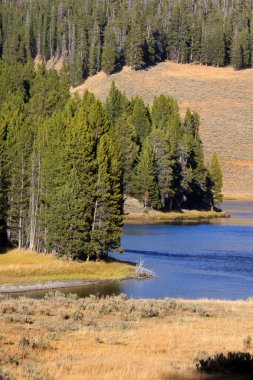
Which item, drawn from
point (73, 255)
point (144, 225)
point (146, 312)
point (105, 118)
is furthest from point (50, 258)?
point (144, 225)

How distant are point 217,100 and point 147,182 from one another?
77.3 meters

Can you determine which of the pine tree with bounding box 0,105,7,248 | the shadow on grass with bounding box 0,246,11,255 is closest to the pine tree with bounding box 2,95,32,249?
the pine tree with bounding box 0,105,7,248

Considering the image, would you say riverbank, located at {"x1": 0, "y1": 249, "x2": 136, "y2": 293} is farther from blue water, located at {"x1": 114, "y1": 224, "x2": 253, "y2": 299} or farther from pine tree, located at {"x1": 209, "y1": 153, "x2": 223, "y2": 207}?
pine tree, located at {"x1": 209, "y1": 153, "x2": 223, "y2": 207}

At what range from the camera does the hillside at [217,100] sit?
155525 mm

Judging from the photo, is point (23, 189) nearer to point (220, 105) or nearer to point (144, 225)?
point (144, 225)

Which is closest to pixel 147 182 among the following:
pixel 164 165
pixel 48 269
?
pixel 164 165

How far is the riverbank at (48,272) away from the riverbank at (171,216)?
4446cm

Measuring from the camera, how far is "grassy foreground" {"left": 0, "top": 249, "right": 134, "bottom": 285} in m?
50.8

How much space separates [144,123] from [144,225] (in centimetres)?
3521

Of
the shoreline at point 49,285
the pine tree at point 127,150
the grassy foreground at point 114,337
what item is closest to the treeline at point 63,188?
the shoreline at point 49,285

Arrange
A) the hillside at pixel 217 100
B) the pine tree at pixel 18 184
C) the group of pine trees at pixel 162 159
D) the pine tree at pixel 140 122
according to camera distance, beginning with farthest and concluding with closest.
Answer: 1. the hillside at pixel 217 100
2. the pine tree at pixel 140 122
3. the group of pine trees at pixel 162 159
4. the pine tree at pixel 18 184

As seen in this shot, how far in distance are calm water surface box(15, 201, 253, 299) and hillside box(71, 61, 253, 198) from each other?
51483mm

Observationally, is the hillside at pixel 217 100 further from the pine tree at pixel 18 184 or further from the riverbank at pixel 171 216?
the pine tree at pixel 18 184

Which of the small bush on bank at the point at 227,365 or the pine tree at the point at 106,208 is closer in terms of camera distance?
the small bush on bank at the point at 227,365
